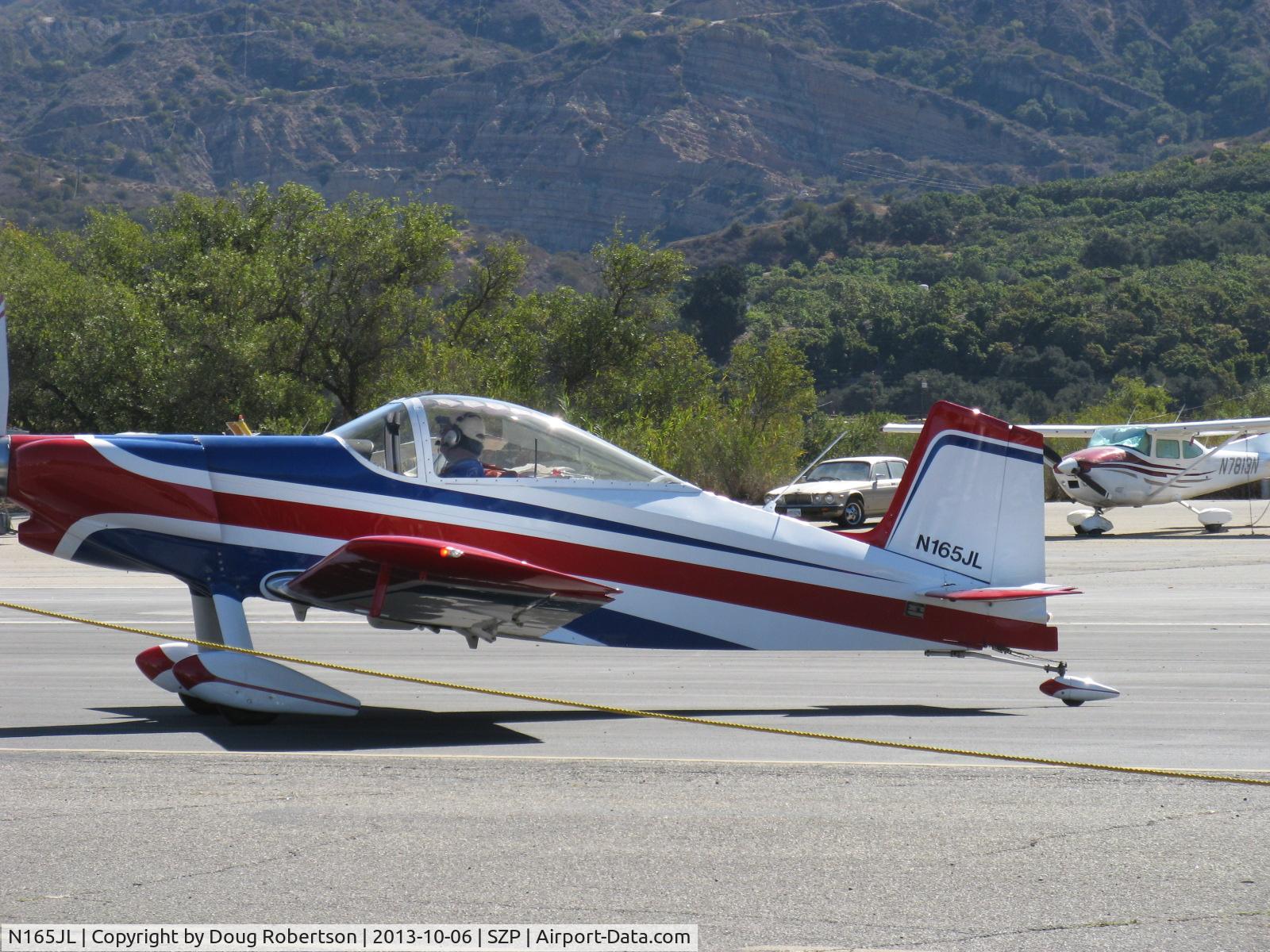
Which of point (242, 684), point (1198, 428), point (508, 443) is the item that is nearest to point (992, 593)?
point (508, 443)

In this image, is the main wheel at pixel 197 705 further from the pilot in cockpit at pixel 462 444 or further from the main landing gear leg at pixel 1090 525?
the main landing gear leg at pixel 1090 525

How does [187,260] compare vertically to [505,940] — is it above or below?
above

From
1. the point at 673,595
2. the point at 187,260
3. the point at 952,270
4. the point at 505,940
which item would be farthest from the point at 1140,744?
the point at 952,270

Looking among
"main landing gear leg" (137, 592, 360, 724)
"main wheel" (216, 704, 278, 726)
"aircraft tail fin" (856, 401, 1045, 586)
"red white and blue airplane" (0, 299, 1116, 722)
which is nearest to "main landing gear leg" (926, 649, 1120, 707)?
"red white and blue airplane" (0, 299, 1116, 722)

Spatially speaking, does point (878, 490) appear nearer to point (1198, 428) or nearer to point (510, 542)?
point (1198, 428)

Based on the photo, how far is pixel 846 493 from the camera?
3127 centimetres

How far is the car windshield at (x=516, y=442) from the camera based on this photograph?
862cm

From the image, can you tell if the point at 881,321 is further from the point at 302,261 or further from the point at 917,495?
the point at 917,495

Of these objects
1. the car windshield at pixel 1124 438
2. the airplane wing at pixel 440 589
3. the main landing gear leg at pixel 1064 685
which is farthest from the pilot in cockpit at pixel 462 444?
the car windshield at pixel 1124 438

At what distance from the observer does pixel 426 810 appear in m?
6.32

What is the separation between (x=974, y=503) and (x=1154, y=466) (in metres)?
22.5

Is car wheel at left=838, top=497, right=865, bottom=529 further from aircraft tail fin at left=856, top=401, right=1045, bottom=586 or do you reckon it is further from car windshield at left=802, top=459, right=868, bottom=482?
aircraft tail fin at left=856, top=401, right=1045, bottom=586

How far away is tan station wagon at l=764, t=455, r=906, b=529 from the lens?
31.3 meters

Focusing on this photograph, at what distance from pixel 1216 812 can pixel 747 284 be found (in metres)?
140
